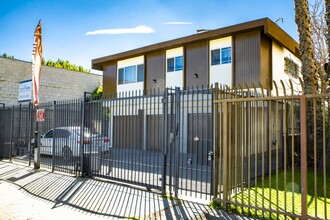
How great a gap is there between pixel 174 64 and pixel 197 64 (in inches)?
66.2

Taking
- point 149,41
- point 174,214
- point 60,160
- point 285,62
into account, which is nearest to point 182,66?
point 149,41

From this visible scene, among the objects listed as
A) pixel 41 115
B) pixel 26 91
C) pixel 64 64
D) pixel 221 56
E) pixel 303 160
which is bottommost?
pixel 303 160

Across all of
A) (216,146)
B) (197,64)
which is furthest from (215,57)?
(216,146)

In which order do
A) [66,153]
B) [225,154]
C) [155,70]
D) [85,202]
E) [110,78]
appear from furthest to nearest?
[110,78], [155,70], [66,153], [85,202], [225,154]

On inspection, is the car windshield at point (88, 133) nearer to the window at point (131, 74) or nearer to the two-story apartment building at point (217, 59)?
the two-story apartment building at point (217, 59)

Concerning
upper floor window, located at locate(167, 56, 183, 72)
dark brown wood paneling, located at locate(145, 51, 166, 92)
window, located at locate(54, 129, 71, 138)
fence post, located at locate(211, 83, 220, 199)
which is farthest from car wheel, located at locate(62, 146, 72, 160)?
upper floor window, located at locate(167, 56, 183, 72)

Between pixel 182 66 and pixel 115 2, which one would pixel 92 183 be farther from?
pixel 182 66

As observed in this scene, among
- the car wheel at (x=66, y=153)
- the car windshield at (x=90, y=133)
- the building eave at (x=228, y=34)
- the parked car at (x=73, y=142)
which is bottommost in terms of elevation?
the car wheel at (x=66, y=153)

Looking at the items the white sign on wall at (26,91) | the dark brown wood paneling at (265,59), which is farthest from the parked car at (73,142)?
the dark brown wood paneling at (265,59)

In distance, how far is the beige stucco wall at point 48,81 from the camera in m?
17.8

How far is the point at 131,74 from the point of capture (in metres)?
18.8

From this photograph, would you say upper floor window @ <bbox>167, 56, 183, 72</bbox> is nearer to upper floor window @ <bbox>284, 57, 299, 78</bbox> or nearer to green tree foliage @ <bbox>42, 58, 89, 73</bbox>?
upper floor window @ <bbox>284, 57, 299, 78</bbox>

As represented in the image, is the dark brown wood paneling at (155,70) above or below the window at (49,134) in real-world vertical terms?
above

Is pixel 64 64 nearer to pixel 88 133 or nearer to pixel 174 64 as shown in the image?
pixel 174 64
